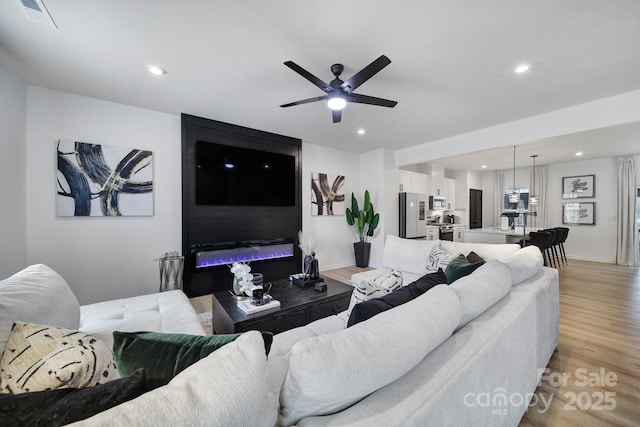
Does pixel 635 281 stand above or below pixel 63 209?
below

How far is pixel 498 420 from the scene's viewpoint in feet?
3.58

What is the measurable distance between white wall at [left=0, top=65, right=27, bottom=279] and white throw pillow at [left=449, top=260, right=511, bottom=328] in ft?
12.2

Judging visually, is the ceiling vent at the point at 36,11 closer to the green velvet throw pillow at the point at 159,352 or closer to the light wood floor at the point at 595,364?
the green velvet throw pillow at the point at 159,352

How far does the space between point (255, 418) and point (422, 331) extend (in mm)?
596

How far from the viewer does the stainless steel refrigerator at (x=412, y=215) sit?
5.34 meters

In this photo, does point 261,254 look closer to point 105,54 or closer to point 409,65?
point 105,54

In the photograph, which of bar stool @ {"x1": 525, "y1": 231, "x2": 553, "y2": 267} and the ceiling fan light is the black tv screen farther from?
bar stool @ {"x1": 525, "y1": 231, "x2": 553, "y2": 267}

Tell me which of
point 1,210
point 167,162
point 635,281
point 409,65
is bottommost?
point 635,281

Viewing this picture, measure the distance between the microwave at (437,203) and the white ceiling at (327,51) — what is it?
324 cm

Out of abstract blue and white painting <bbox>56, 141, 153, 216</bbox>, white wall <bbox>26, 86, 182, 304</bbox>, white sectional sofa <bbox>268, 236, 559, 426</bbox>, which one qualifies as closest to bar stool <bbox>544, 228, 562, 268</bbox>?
white sectional sofa <bbox>268, 236, 559, 426</bbox>

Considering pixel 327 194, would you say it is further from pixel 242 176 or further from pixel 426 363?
pixel 426 363

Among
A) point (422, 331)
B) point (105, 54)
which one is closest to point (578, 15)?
point (422, 331)

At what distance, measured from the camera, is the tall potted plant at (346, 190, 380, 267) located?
5145 millimetres

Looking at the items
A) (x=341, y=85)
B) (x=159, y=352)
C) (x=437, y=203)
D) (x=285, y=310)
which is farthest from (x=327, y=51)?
(x=437, y=203)
